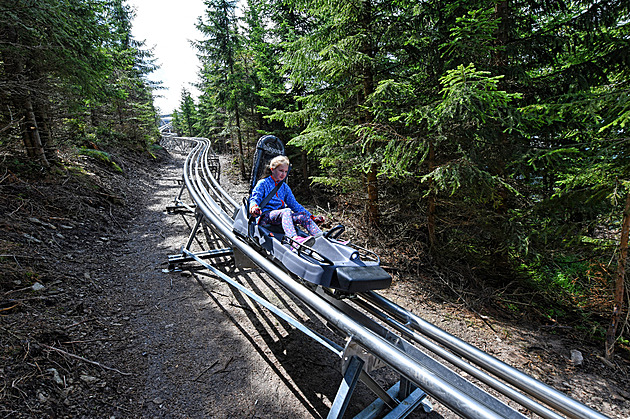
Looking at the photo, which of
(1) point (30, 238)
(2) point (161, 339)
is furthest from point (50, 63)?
(2) point (161, 339)

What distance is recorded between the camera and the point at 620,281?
4211 millimetres

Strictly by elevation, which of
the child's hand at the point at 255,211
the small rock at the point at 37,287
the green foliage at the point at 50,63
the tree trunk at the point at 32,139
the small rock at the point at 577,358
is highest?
the green foliage at the point at 50,63

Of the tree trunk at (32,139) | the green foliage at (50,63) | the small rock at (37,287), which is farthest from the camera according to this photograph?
the tree trunk at (32,139)

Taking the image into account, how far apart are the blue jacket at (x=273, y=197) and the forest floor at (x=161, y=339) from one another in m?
1.70

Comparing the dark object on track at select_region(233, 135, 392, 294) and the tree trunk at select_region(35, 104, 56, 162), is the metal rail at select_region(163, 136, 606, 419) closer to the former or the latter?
the dark object on track at select_region(233, 135, 392, 294)

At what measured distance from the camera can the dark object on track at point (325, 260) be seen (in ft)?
8.14

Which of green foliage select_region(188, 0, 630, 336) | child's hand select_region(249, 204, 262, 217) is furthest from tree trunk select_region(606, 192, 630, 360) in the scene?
child's hand select_region(249, 204, 262, 217)

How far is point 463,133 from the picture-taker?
17.3 ft

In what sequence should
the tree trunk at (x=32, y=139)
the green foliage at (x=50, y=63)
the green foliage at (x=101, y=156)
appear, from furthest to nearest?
the green foliage at (x=101, y=156) < the tree trunk at (x=32, y=139) < the green foliage at (x=50, y=63)

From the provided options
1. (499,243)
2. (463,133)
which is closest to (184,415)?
(463,133)

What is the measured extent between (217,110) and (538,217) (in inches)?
1101

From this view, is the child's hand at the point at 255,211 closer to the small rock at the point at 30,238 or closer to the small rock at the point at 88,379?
the small rock at the point at 88,379

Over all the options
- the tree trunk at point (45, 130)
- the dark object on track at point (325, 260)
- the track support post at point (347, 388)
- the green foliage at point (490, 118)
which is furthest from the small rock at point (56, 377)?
the tree trunk at point (45, 130)

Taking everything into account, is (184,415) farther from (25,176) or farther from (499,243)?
(25,176)
